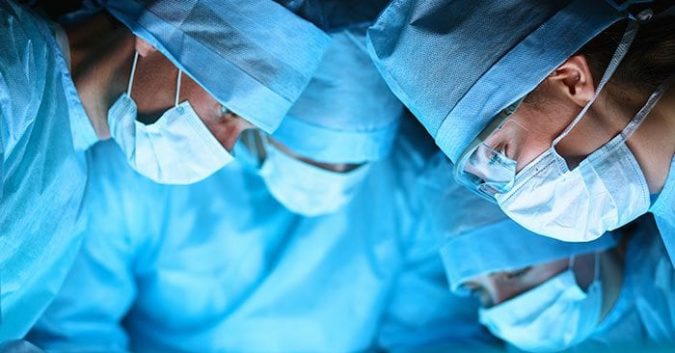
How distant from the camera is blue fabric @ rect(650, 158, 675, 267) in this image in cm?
110

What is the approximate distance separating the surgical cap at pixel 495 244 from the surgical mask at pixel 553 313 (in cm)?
6

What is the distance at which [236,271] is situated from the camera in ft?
5.81

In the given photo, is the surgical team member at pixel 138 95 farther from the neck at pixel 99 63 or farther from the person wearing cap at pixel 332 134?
the person wearing cap at pixel 332 134

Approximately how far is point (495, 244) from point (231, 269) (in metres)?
0.61

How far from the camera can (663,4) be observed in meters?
1.15

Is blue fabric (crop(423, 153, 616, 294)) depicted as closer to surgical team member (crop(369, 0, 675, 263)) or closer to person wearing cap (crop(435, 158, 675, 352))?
person wearing cap (crop(435, 158, 675, 352))

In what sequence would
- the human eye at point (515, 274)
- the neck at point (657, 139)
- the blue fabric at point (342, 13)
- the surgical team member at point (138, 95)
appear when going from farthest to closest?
the human eye at point (515, 274), the blue fabric at point (342, 13), the surgical team member at point (138, 95), the neck at point (657, 139)

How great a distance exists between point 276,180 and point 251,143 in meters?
0.10

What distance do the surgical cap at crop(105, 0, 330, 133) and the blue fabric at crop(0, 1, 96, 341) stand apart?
163 millimetres

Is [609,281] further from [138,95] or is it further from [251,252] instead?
[138,95]

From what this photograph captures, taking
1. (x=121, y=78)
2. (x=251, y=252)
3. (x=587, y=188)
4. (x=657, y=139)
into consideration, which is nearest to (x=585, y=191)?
(x=587, y=188)

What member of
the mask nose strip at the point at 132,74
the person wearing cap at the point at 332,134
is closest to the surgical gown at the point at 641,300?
the person wearing cap at the point at 332,134

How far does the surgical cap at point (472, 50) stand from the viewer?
1.10 metres

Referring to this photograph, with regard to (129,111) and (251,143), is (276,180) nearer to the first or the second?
(251,143)
